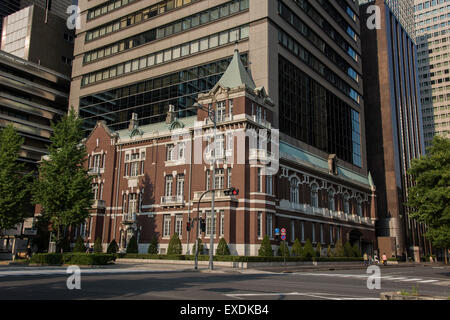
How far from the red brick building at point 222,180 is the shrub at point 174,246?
1089 millimetres

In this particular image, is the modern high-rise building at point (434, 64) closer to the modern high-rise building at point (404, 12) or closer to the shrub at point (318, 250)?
the modern high-rise building at point (404, 12)

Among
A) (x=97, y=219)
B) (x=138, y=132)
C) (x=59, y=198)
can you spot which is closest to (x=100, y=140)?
(x=138, y=132)

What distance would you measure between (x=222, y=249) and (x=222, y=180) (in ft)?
27.8

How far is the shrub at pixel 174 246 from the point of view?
4634 cm

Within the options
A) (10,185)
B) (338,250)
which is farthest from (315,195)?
(10,185)

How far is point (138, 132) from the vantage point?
191ft

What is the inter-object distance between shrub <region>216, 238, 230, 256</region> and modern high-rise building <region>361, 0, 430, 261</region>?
48.6m

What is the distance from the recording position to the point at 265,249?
142 feet

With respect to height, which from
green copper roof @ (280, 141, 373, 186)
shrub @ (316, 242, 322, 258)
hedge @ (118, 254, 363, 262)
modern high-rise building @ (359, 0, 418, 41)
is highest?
modern high-rise building @ (359, 0, 418, 41)

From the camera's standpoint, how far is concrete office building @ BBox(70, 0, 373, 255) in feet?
202

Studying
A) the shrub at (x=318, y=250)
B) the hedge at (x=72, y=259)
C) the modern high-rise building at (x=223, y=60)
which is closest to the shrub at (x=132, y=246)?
the hedge at (x=72, y=259)

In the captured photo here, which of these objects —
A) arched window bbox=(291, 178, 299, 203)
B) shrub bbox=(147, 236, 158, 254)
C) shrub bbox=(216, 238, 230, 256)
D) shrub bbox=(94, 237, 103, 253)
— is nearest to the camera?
shrub bbox=(216, 238, 230, 256)

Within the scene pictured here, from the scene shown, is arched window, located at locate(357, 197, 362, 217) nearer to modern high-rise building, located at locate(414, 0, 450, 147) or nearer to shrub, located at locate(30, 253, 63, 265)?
shrub, located at locate(30, 253, 63, 265)

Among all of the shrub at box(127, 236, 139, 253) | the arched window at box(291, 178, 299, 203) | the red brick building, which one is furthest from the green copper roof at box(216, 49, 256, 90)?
the shrub at box(127, 236, 139, 253)
